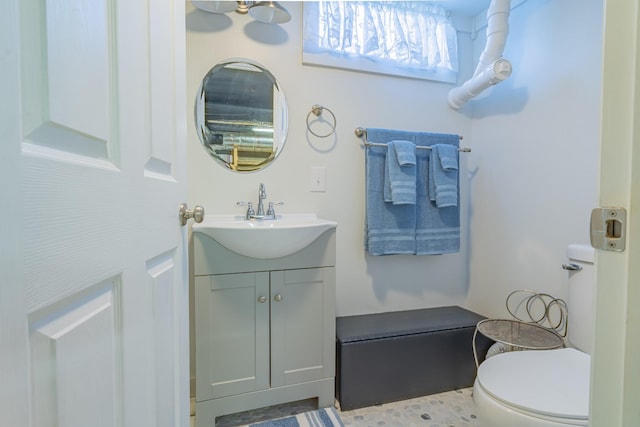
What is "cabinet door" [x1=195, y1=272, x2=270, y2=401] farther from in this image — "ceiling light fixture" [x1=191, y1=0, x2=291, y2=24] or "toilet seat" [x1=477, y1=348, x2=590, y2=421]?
"ceiling light fixture" [x1=191, y1=0, x2=291, y2=24]

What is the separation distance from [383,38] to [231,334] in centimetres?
174

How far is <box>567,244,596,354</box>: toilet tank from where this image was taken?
124 cm

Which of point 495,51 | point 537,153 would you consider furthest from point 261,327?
point 495,51

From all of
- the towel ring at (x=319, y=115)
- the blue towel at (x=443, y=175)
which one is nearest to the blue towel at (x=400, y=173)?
the blue towel at (x=443, y=175)

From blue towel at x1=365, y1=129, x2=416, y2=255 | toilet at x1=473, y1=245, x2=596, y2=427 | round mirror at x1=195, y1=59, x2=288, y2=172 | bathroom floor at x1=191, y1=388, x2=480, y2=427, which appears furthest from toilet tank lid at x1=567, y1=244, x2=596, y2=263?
round mirror at x1=195, y1=59, x2=288, y2=172

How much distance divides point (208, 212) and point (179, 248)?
0.78 meters

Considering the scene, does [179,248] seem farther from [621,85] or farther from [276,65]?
[276,65]

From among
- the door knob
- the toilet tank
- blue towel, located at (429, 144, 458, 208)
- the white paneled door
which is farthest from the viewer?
blue towel, located at (429, 144, 458, 208)

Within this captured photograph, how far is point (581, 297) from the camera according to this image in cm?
128

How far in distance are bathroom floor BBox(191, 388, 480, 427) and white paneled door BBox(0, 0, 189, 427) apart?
92 centimetres

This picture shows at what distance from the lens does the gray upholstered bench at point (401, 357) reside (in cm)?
150

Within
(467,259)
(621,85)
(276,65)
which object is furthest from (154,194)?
(467,259)

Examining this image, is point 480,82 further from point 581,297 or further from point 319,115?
point 581,297

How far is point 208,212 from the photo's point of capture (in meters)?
1.59
